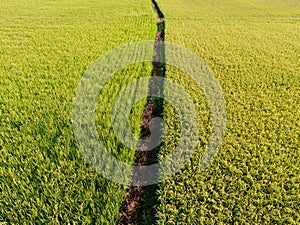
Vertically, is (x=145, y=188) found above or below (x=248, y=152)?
below

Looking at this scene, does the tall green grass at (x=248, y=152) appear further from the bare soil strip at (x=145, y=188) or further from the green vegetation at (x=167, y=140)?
the bare soil strip at (x=145, y=188)

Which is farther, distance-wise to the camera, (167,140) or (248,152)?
(167,140)

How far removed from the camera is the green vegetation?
2.77 metres

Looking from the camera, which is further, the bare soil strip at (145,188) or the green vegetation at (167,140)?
the bare soil strip at (145,188)

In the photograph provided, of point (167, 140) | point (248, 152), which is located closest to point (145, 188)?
point (167, 140)

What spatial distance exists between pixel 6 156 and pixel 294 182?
12.6ft

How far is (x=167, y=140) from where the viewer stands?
391 cm

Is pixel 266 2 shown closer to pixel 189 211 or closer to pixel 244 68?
pixel 244 68

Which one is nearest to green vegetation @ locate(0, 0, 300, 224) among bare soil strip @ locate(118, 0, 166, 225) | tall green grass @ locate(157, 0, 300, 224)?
tall green grass @ locate(157, 0, 300, 224)

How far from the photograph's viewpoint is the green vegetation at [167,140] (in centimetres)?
277

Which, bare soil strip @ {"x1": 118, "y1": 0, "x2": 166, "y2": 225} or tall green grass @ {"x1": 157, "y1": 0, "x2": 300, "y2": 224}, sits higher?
tall green grass @ {"x1": 157, "y1": 0, "x2": 300, "y2": 224}

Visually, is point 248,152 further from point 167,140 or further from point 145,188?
point 145,188

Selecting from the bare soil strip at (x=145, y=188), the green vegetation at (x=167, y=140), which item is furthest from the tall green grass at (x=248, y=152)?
the bare soil strip at (x=145, y=188)

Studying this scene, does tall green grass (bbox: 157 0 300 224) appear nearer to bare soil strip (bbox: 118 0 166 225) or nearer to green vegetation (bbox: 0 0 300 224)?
green vegetation (bbox: 0 0 300 224)
